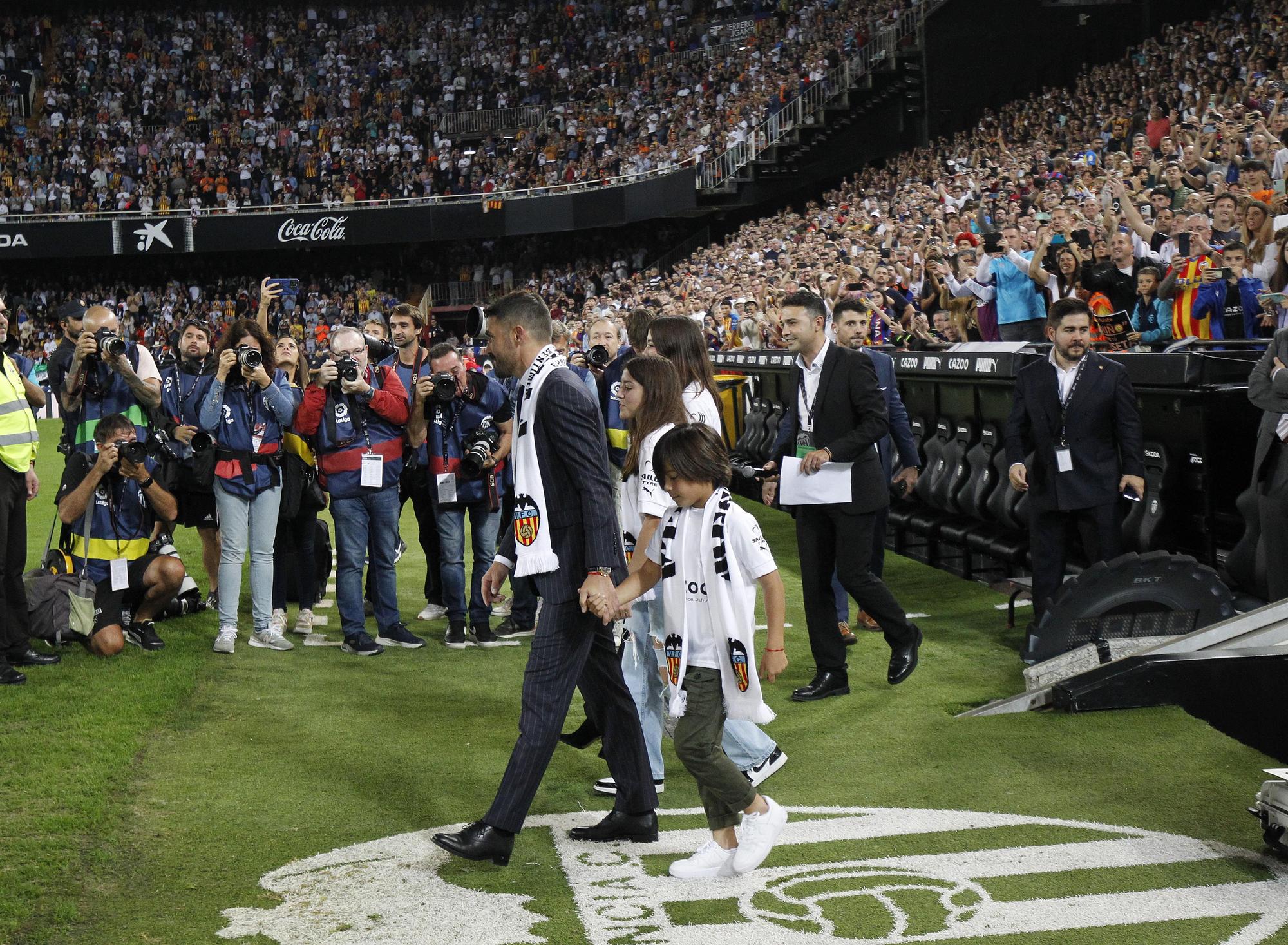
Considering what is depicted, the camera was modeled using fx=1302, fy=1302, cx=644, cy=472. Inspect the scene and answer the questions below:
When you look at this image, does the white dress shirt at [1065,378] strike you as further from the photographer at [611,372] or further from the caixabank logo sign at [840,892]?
the caixabank logo sign at [840,892]

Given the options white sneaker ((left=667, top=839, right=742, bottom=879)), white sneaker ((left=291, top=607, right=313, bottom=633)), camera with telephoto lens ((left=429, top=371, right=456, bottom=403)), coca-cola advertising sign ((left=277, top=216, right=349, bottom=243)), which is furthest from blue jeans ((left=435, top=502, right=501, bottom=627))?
coca-cola advertising sign ((left=277, top=216, right=349, bottom=243))

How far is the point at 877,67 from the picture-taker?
3019cm

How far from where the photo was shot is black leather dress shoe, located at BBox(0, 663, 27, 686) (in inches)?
272

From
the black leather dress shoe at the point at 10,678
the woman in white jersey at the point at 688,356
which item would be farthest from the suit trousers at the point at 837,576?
the black leather dress shoe at the point at 10,678

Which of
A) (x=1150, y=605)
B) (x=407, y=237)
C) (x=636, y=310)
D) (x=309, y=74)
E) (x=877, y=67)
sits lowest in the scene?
(x=1150, y=605)

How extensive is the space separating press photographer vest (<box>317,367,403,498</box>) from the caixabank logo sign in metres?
3.23

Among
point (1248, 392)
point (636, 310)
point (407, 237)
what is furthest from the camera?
point (407, 237)

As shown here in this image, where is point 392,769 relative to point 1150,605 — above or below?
below

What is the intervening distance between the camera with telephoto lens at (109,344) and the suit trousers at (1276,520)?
6.22 meters

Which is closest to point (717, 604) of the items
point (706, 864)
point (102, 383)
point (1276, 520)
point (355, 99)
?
point (706, 864)

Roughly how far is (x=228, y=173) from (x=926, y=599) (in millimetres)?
36464

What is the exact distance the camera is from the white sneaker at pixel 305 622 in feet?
27.2

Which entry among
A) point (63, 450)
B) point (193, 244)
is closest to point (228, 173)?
point (193, 244)

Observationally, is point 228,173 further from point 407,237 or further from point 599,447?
point 599,447
